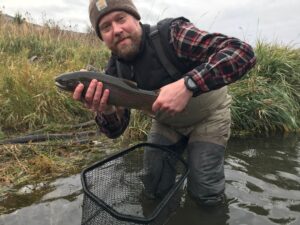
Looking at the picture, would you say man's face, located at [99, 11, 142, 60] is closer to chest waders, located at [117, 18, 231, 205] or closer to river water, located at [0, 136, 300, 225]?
chest waders, located at [117, 18, 231, 205]

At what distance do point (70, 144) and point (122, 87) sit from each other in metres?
2.68

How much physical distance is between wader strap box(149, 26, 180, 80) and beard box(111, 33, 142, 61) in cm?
13

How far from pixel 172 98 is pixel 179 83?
0.13 m

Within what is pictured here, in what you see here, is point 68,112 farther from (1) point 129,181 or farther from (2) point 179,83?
(2) point 179,83

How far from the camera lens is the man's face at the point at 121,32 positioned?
359 cm

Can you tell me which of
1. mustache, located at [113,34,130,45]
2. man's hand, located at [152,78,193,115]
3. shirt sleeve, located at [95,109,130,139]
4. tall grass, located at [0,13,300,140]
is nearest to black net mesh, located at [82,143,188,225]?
shirt sleeve, located at [95,109,130,139]

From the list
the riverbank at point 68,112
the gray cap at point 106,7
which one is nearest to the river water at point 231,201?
the riverbank at point 68,112

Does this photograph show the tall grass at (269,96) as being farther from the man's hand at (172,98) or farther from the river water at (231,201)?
the man's hand at (172,98)

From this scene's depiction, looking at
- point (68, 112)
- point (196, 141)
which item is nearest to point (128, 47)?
point (196, 141)

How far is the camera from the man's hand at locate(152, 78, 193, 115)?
9.99 ft

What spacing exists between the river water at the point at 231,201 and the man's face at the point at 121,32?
1.58m

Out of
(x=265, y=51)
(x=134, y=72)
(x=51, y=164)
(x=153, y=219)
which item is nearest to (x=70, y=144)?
(x=51, y=164)

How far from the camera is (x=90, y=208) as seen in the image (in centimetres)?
316

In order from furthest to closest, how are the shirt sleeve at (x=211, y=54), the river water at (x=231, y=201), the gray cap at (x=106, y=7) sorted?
the river water at (x=231, y=201), the gray cap at (x=106, y=7), the shirt sleeve at (x=211, y=54)
